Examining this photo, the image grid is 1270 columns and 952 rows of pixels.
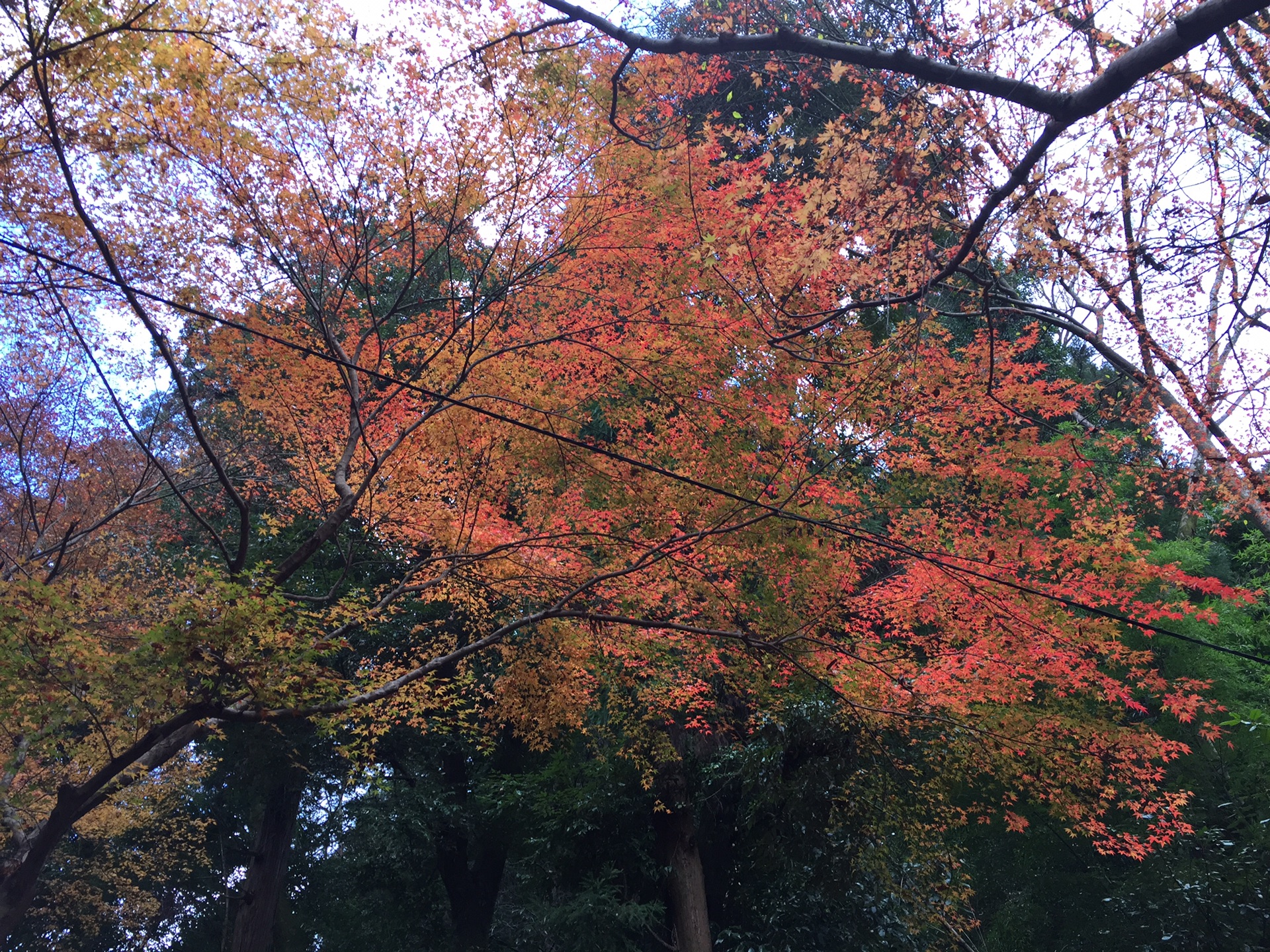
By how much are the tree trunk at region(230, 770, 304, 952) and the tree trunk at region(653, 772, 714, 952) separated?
684cm

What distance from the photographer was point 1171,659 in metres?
12.4

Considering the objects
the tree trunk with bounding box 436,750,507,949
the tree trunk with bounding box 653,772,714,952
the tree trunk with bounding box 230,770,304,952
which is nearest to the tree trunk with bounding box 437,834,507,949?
the tree trunk with bounding box 436,750,507,949

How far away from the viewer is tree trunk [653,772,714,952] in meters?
9.71

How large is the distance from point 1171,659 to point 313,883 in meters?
18.2

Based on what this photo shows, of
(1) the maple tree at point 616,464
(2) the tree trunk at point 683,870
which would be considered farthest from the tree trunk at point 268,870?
(2) the tree trunk at point 683,870

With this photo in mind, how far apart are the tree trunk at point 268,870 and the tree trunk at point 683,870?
6.84 meters

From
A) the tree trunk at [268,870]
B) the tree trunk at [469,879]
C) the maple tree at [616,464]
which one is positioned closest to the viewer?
the maple tree at [616,464]

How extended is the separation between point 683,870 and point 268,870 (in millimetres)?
8119

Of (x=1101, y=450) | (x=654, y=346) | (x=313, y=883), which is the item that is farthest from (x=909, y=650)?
(x=313, y=883)

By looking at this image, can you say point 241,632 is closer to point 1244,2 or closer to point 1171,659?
point 1244,2

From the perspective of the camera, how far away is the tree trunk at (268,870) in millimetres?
13242

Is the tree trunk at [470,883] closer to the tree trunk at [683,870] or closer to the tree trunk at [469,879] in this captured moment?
the tree trunk at [469,879]

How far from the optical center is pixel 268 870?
13.9 meters

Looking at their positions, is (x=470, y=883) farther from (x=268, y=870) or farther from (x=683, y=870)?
(x=683, y=870)
